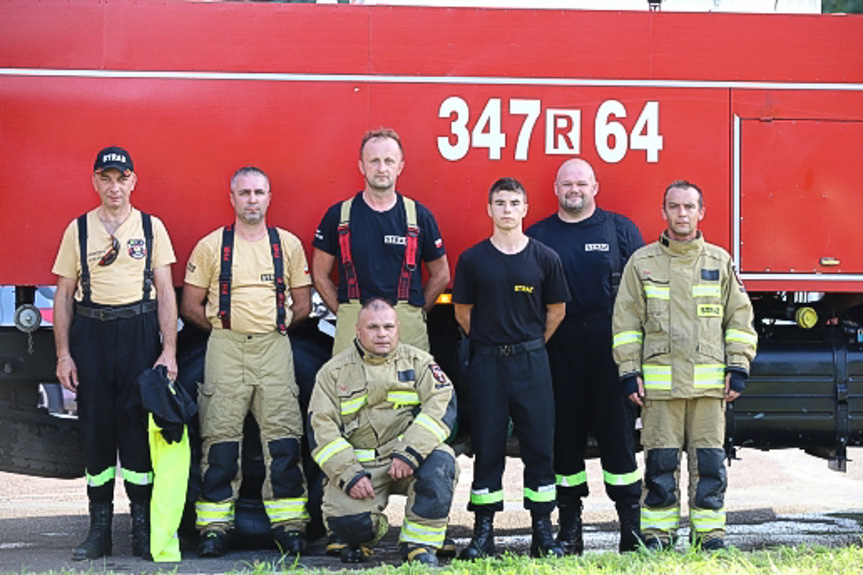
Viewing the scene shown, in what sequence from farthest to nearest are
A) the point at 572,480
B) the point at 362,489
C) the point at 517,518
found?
1. the point at 517,518
2. the point at 572,480
3. the point at 362,489

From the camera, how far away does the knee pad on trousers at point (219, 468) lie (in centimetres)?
602

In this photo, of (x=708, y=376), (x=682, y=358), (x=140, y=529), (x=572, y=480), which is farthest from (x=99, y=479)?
(x=708, y=376)

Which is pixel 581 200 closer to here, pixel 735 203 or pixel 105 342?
pixel 735 203

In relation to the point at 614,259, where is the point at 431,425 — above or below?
below

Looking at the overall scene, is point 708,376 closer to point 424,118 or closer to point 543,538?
point 543,538

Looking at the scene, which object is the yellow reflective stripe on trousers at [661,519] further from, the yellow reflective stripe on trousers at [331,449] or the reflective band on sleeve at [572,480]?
the yellow reflective stripe on trousers at [331,449]

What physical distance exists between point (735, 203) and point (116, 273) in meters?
3.46

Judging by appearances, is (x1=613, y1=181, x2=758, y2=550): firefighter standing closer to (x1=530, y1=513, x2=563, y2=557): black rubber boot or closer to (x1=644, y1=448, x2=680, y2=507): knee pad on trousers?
(x1=644, y1=448, x2=680, y2=507): knee pad on trousers

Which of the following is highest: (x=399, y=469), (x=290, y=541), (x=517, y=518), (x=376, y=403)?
(x=376, y=403)

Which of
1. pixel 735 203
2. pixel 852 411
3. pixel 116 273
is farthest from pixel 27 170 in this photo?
pixel 852 411

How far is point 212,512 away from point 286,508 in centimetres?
40

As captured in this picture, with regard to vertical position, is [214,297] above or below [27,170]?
below

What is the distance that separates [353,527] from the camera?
5703mm

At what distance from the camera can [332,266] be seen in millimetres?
6129
